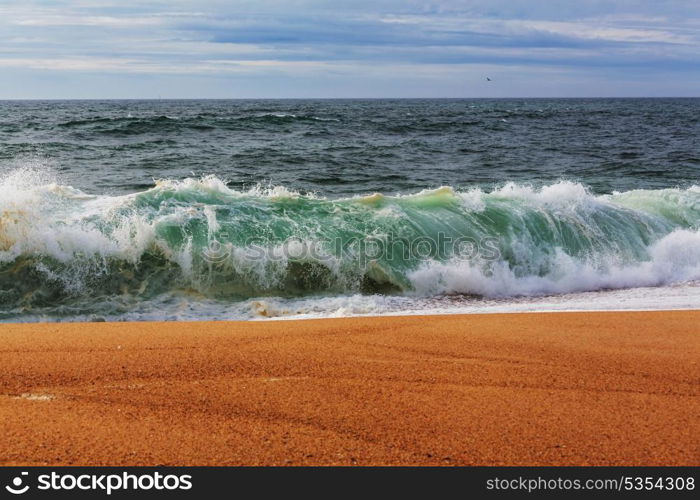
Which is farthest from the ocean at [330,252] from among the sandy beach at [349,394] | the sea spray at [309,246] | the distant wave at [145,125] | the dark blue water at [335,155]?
the distant wave at [145,125]

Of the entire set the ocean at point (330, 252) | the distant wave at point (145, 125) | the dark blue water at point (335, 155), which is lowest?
the ocean at point (330, 252)

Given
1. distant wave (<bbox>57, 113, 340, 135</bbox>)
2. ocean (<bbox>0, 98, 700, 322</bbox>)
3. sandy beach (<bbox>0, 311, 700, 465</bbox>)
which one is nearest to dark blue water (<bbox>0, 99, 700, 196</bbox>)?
distant wave (<bbox>57, 113, 340, 135</bbox>)

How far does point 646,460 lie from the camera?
286 centimetres

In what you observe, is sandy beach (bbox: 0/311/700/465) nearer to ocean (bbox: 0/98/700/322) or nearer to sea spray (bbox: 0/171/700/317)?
ocean (bbox: 0/98/700/322)

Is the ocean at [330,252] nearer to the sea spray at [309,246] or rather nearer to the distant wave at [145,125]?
the sea spray at [309,246]

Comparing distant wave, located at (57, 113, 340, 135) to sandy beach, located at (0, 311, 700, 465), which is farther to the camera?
distant wave, located at (57, 113, 340, 135)

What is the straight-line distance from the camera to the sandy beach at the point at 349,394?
2.90 meters

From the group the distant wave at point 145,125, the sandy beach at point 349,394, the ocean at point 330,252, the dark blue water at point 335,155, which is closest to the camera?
the sandy beach at point 349,394

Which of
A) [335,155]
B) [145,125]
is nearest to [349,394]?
[335,155]

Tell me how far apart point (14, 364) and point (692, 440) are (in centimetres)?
374

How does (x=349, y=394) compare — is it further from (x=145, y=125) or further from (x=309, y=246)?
(x=145, y=125)

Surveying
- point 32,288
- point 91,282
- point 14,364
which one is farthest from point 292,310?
point 14,364

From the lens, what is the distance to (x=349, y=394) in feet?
11.7

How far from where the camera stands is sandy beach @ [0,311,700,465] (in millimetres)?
2898
